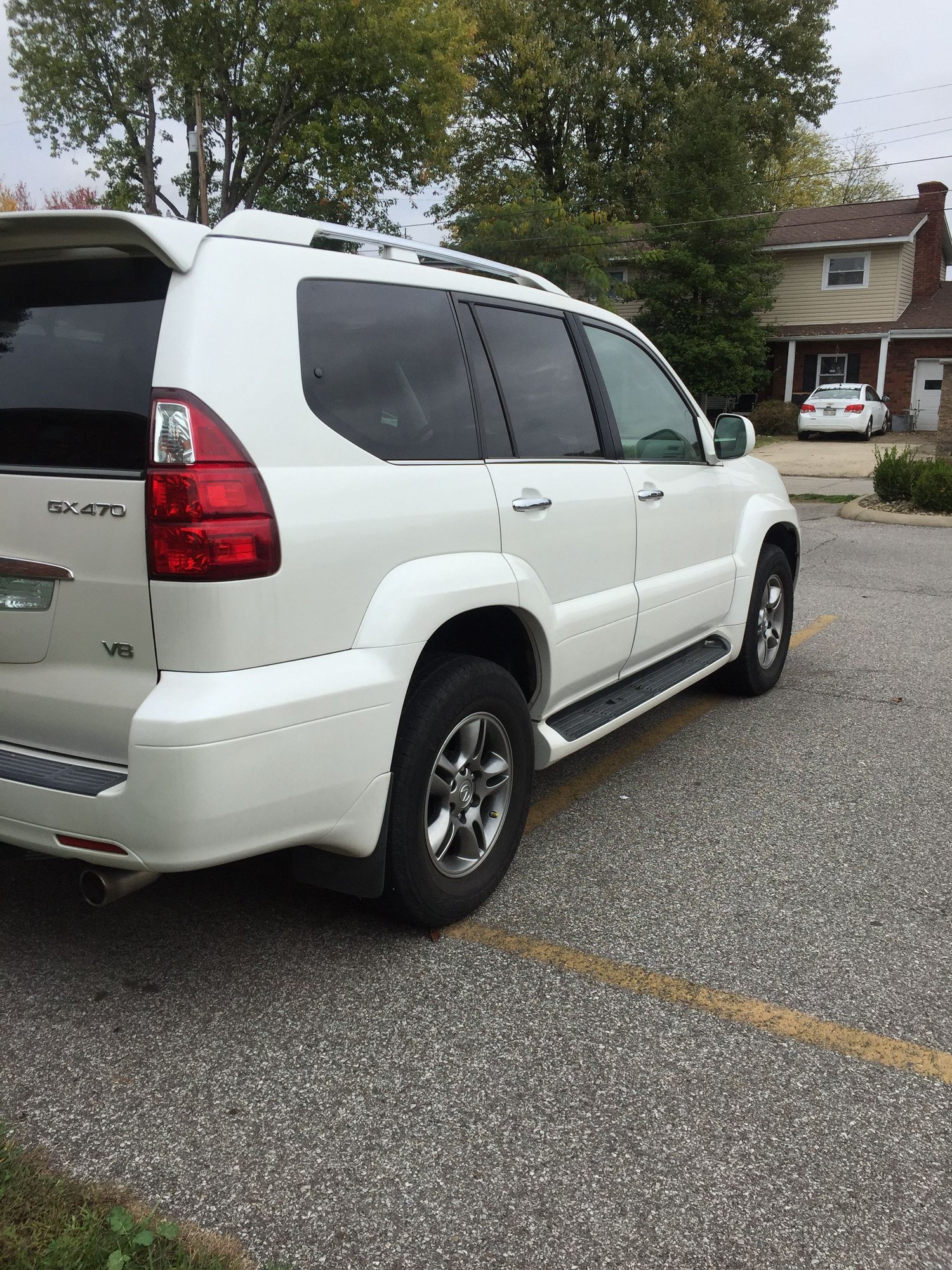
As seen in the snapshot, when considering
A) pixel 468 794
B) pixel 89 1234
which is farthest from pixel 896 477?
pixel 89 1234

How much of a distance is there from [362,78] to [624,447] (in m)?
24.6

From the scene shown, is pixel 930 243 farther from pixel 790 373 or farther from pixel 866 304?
pixel 790 373

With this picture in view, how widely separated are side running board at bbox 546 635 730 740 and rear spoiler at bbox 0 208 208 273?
79.9 inches

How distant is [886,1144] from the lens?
2379 mm

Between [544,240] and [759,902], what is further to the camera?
[544,240]

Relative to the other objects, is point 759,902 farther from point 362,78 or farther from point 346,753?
point 362,78

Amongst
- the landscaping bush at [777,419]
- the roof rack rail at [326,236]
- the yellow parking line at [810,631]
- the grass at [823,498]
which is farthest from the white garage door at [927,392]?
the roof rack rail at [326,236]

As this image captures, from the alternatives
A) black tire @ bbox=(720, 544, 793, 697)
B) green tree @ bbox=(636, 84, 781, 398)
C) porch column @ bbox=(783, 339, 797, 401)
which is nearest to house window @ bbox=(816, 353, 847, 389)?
porch column @ bbox=(783, 339, 797, 401)

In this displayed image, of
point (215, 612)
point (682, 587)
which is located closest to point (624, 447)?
point (682, 587)

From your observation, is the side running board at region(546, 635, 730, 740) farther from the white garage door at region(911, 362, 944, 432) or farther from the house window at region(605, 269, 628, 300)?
the white garage door at region(911, 362, 944, 432)

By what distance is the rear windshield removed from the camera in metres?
2.54

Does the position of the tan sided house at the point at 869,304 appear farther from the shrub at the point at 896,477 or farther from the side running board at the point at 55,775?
the side running board at the point at 55,775

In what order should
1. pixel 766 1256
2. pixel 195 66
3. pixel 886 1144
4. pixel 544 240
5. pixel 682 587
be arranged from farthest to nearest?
pixel 544 240 < pixel 195 66 < pixel 682 587 < pixel 886 1144 < pixel 766 1256

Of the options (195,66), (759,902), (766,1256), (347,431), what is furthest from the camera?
(195,66)
